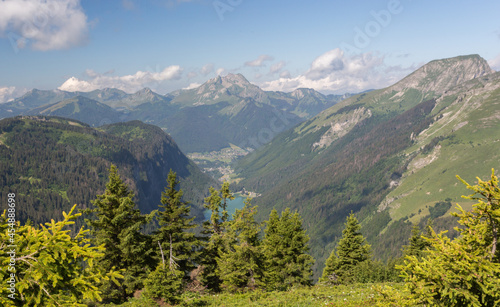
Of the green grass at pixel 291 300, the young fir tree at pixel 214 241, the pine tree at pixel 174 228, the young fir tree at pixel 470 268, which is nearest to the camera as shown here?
the young fir tree at pixel 470 268

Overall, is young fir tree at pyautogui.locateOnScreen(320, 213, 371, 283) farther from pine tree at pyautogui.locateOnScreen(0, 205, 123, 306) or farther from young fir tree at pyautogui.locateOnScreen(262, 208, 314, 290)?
pine tree at pyautogui.locateOnScreen(0, 205, 123, 306)

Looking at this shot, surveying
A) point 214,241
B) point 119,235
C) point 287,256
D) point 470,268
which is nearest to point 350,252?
point 287,256

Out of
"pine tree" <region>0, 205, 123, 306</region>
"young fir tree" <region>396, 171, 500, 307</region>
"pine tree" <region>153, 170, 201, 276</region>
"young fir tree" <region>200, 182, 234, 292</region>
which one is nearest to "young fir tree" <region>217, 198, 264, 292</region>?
"young fir tree" <region>200, 182, 234, 292</region>

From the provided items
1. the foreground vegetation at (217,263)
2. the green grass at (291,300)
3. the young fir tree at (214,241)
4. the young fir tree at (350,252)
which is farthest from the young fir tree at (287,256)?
the young fir tree at (350,252)

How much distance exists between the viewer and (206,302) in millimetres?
27281

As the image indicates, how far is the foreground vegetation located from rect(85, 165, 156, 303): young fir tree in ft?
0.45

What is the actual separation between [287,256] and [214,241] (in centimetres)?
1201

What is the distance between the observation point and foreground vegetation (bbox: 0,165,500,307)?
884 cm

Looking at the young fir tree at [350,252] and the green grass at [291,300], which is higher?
the green grass at [291,300]

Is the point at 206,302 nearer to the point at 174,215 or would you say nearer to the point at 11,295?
the point at 174,215

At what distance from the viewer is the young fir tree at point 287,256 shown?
40.5 metres

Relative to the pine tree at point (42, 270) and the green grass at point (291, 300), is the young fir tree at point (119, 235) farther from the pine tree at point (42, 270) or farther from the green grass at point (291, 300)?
the pine tree at point (42, 270)

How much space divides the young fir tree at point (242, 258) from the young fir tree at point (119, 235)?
10688 mm

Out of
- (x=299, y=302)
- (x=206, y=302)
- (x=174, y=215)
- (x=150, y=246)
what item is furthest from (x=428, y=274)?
(x=150, y=246)
